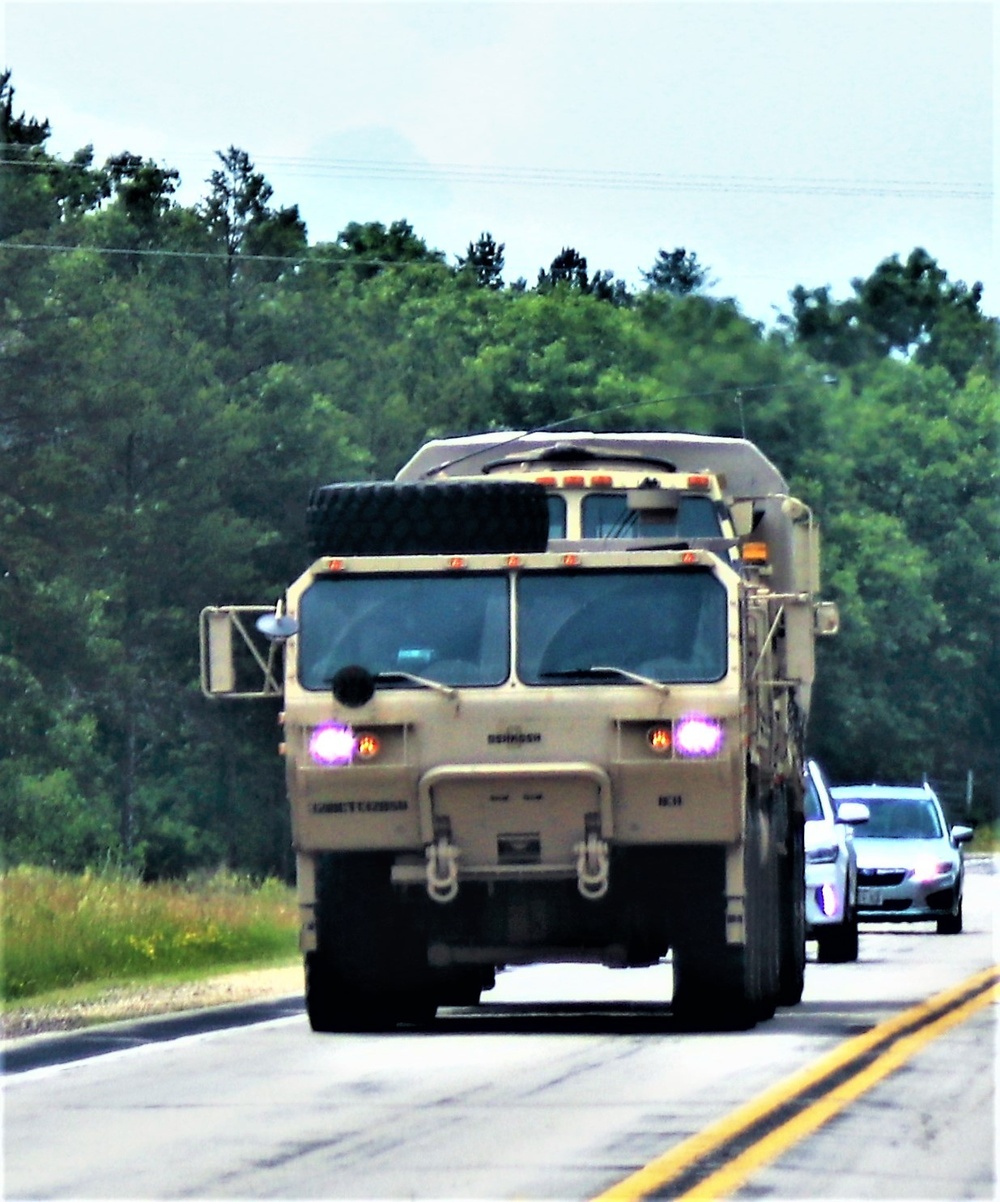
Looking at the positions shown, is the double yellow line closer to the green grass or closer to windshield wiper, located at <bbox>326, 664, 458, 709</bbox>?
windshield wiper, located at <bbox>326, 664, 458, 709</bbox>

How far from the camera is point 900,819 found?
33.2 meters

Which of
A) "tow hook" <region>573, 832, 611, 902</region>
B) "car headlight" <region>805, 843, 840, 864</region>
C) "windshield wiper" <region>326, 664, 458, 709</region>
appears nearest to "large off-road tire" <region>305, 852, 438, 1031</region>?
Answer: "windshield wiper" <region>326, 664, 458, 709</region>

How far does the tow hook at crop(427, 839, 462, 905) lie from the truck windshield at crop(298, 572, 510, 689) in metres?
0.96

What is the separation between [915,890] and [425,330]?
59.5m

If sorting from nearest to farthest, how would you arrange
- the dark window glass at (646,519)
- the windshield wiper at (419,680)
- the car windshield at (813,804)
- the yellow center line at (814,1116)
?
the yellow center line at (814,1116)
the windshield wiper at (419,680)
the dark window glass at (646,519)
the car windshield at (813,804)

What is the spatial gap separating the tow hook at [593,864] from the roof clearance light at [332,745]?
4.70 ft

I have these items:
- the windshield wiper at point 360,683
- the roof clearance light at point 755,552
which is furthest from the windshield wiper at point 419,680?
the roof clearance light at point 755,552

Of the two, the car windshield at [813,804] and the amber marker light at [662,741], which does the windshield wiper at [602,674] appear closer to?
the amber marker light at [662,741]

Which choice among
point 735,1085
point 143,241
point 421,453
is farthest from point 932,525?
point 735,1085

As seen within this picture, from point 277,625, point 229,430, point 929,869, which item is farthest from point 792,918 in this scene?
point 229,430

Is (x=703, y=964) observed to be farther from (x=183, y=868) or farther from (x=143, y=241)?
(x=143, y=241)

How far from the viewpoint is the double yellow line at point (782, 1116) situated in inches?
429

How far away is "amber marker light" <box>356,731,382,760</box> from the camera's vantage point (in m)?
17.5

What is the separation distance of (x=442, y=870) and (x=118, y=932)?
8.65 meters
